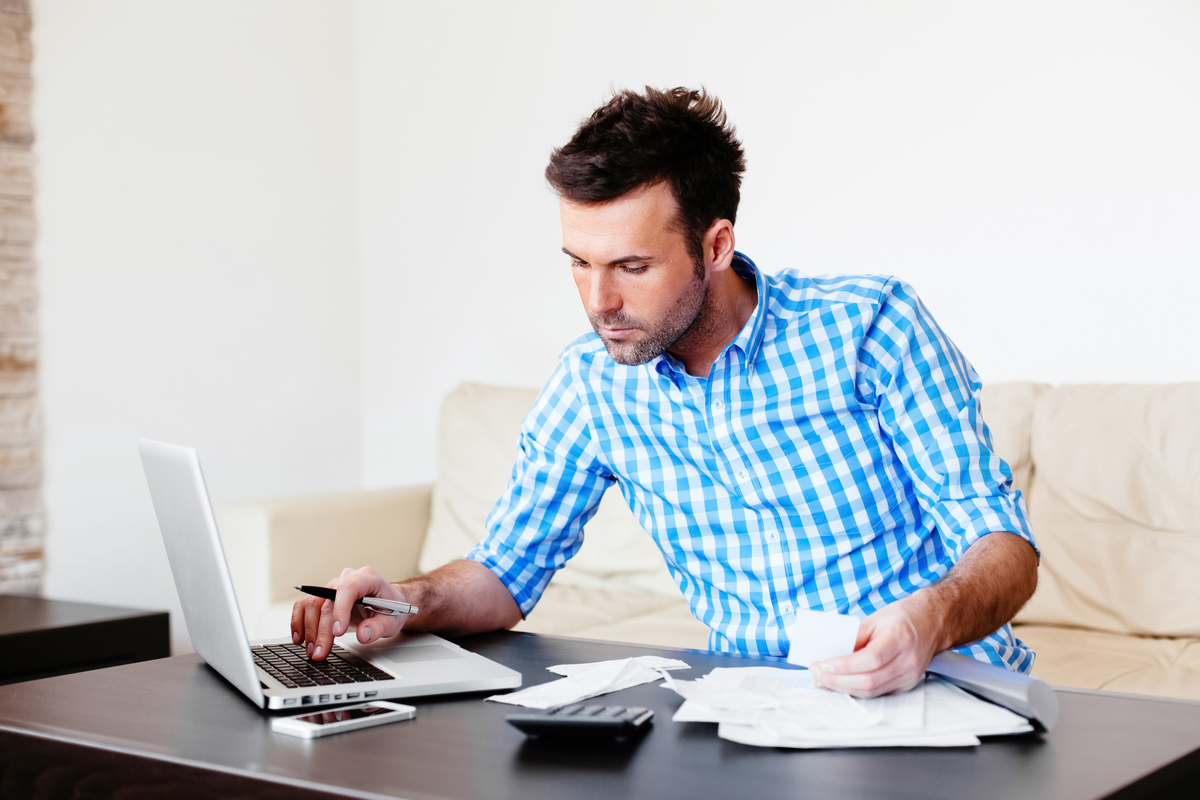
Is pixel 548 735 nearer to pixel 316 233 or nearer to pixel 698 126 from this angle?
pixel 698 126

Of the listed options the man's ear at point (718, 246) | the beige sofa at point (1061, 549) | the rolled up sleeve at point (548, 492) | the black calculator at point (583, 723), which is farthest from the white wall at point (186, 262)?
the black calculator at point (583, 723)

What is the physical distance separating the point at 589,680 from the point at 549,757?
20 centimetres

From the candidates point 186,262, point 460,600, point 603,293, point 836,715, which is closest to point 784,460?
point 603,293

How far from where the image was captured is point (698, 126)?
129 centimetres

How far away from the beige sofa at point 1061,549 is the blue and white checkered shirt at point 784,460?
652mm

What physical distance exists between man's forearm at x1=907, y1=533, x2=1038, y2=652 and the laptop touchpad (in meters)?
0.44

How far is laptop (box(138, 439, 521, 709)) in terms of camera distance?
0.86m

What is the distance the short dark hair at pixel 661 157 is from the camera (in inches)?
47.6

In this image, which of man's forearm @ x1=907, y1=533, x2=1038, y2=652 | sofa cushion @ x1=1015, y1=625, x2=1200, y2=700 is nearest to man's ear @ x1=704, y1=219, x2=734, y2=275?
man's forearm @ x1=907, y1=533, x2=1038, y2=652

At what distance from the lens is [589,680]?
3.10 feet

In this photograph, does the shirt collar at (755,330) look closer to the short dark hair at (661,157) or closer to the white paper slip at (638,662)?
the short dark hair at (661,157)

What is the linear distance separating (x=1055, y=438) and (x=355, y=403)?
2.21 metres

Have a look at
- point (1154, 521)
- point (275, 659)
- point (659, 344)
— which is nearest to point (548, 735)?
point (275, 659)

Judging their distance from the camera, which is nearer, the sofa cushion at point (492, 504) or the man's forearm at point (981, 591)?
the man's forearm at point (981, 591)
